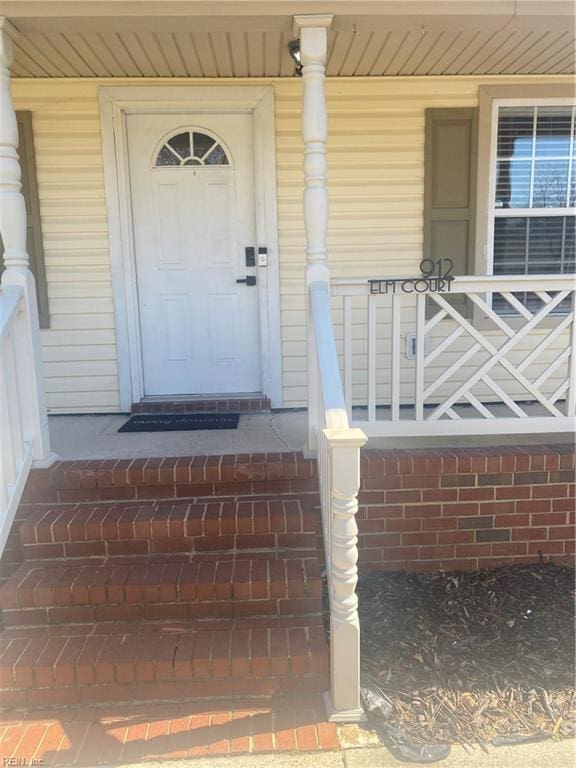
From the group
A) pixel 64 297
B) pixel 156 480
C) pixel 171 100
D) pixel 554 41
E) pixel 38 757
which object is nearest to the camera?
pixel 38 757

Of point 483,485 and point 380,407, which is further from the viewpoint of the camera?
point 380,407

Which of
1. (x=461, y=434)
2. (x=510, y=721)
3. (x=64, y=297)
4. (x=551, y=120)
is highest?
(x=551, y=120)

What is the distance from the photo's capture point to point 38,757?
77.3 inches

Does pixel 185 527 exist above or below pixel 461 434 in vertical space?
below

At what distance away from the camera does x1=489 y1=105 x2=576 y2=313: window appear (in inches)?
160

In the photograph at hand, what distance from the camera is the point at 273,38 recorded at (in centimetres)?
318

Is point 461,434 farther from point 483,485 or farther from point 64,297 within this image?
point 64,297

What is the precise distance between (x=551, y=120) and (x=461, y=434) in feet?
8.50

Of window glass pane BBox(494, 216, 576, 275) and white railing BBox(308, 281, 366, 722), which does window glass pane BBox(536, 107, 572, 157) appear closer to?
window glass pane BBox(494, 216, 576, 275)

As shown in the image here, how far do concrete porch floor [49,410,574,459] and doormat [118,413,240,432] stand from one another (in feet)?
0.27

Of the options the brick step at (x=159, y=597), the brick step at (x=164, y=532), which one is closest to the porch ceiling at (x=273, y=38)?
the brick step at (x=164, y=532)

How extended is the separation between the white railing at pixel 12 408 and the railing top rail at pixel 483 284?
1660mm

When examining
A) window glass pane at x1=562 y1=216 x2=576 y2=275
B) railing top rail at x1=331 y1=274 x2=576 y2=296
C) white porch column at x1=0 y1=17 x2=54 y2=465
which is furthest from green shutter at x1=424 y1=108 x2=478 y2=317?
white porch column at x1=0 y1=17 x2=54 y2=465

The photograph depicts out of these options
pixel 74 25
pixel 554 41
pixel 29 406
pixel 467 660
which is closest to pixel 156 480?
pixel 29 406
